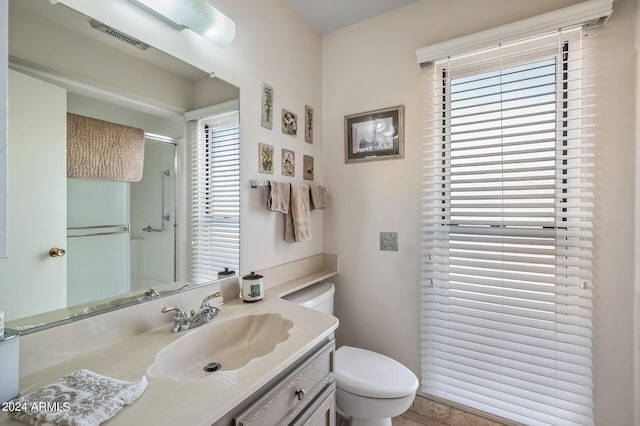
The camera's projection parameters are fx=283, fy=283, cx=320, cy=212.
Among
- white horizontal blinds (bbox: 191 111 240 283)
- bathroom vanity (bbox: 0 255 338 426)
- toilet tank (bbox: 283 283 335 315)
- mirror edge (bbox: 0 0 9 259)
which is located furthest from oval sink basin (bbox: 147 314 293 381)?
mirror edge (bbox: 0 0 9 259)

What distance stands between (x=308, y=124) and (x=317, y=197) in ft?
1.62

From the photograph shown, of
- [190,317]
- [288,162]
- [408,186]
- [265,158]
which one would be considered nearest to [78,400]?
[190,317]

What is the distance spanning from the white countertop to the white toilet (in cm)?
47

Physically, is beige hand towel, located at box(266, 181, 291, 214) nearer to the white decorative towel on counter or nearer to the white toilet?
the white toilet

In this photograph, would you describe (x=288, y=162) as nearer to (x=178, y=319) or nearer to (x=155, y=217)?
(x=155, y=217)

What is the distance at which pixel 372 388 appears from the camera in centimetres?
130

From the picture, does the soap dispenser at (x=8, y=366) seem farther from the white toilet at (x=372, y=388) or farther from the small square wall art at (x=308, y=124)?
the small square wall art at (x=308, y=124)

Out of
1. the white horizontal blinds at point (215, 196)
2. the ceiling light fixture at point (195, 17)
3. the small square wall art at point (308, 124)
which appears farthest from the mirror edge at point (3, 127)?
the small square wall art at point (308, 124)

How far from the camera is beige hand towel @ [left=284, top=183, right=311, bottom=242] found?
1659mm

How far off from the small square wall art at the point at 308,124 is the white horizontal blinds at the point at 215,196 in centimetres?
57

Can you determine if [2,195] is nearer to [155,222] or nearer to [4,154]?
[4,154]

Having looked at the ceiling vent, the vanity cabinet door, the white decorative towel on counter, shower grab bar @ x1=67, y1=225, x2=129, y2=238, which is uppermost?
the ceiling vent

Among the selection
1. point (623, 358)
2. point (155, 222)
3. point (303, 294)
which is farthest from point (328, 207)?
point (623, 358)

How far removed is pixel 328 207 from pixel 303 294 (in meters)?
0.64
